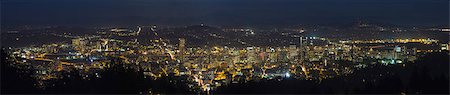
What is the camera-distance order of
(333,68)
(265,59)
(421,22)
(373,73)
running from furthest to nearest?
(421,22) < (265,59) < (333,68) < (373,73)

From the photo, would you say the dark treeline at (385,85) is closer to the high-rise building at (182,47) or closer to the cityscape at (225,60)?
the cityscape at (225,60)

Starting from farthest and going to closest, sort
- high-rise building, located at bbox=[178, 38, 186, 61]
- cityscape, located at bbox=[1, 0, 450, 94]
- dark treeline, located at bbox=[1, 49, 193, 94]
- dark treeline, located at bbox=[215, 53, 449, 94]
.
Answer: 1. high-rise building, located at bbox=[178, 38, 186, 61]
2. cityscape, located at bbox=[1, 0, 450, 94]
3. dark treeline, located at bbox=[215, 53, 449, 94]
4. dark treeline, located at bbox=[1, 49, 193, 94]

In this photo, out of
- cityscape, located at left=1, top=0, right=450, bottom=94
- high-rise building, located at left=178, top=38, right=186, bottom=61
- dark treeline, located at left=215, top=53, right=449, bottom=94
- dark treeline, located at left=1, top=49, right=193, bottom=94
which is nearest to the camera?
dark treeline, located at left=1, top=49, right=193, bottom=94

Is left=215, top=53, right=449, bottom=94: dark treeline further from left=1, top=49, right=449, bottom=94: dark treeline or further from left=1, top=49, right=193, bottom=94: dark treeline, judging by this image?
left=1, top=49, right=193, bottom=94: dark treeline

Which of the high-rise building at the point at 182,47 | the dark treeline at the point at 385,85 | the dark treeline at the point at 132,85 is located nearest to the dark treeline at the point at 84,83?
the dark treeline at the point at 132,85

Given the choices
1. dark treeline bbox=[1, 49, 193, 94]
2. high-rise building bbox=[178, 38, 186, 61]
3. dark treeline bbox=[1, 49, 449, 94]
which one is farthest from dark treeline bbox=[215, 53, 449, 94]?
high-rise building bbox=[178, 38, 186, 61]

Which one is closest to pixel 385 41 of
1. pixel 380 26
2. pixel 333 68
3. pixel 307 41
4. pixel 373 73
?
pixel 307 41

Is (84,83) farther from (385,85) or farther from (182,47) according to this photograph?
(182,47)

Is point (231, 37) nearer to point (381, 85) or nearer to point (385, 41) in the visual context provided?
point (385, 41)
